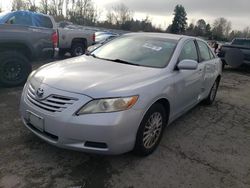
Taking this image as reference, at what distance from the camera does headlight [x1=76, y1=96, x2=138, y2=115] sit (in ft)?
9.52

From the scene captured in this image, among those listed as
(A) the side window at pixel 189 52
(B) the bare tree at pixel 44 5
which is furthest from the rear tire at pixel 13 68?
(B) the bare tree at pixel 44 5

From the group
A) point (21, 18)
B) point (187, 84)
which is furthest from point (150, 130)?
point (21, 18)

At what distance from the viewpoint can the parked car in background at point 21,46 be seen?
20.0 feet

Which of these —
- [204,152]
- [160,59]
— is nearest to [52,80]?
[160,59]

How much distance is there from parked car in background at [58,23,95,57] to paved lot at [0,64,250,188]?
23.1 feet

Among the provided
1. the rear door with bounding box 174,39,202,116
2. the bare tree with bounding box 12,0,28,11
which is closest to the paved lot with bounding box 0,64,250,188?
the rear door with bounding box 174,39,202,116

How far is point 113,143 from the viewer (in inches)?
116

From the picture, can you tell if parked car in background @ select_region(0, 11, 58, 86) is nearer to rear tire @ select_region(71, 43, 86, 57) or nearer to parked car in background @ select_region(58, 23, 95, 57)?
parked car in background @ select_region(58, 23, 95, 57)

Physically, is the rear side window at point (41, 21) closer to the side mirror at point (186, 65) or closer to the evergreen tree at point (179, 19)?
the side mirror at point (186, 65)

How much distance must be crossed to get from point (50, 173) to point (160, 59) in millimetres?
2183

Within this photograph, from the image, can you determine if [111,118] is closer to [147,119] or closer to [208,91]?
[147,119]

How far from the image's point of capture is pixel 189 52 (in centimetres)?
465

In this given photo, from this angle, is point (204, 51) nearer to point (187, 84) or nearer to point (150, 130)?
point (187, 84)

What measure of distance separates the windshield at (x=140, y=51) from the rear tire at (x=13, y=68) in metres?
2.45
